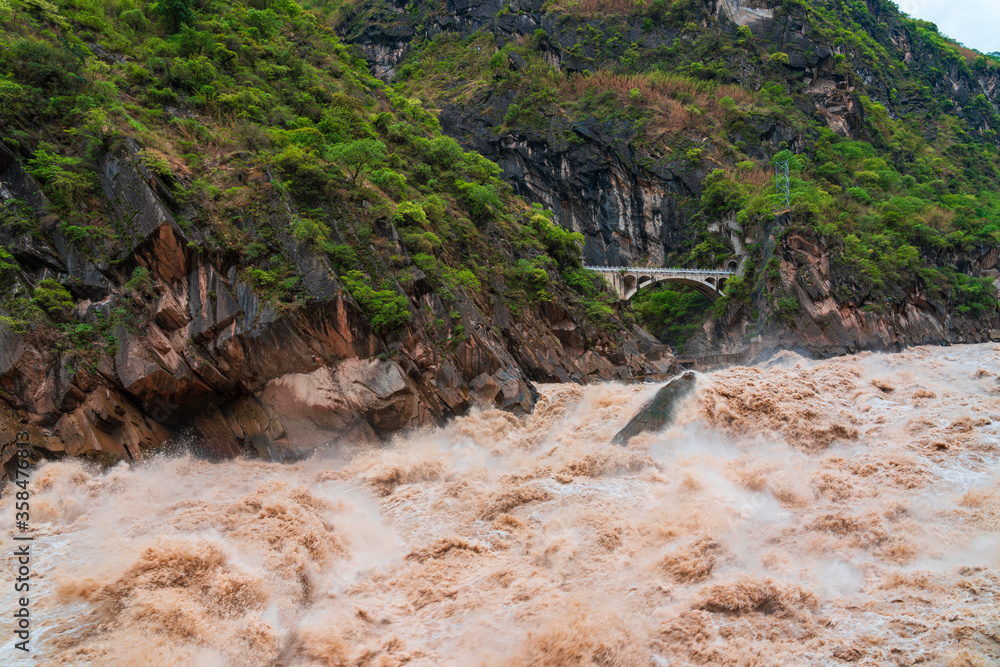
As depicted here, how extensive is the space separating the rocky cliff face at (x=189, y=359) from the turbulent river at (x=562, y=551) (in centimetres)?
139

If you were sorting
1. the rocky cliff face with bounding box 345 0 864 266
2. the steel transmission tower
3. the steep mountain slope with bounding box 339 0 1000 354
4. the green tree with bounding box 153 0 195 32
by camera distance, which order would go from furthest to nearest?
the rocky cliff face with bounding box 345 0 864 266, the steel transmission tower, the steep mountain slope with bounding box 339 0 1000 354, the green tree with bounding box 153 0 195 32

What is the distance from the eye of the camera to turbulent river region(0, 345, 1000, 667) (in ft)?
26.0

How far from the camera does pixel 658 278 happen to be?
56.2 meters

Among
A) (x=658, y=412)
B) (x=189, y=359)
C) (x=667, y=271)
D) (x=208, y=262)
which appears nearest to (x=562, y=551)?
(x=658, y=412)

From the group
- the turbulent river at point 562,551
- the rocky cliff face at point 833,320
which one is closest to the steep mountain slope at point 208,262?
the turbulent river at point 562,551

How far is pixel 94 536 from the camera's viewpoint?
1112 cm

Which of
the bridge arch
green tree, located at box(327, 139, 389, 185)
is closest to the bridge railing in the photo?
the bridge arch

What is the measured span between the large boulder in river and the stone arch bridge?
3717 cm

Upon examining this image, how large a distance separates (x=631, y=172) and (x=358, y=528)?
199ft

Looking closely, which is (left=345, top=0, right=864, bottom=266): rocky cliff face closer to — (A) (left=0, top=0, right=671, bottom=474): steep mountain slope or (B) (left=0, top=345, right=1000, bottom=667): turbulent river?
(A) (left=0, top=0, right=671, bottom=474): steep mountain slope

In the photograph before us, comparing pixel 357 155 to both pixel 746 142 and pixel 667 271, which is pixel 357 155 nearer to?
pixel 667 271

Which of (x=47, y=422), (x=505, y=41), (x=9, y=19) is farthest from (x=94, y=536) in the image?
(x=505, y=41)

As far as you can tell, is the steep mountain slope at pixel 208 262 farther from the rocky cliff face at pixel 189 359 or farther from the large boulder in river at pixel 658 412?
the large boulder in river at pixel 658 412

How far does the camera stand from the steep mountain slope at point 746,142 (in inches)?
1973
